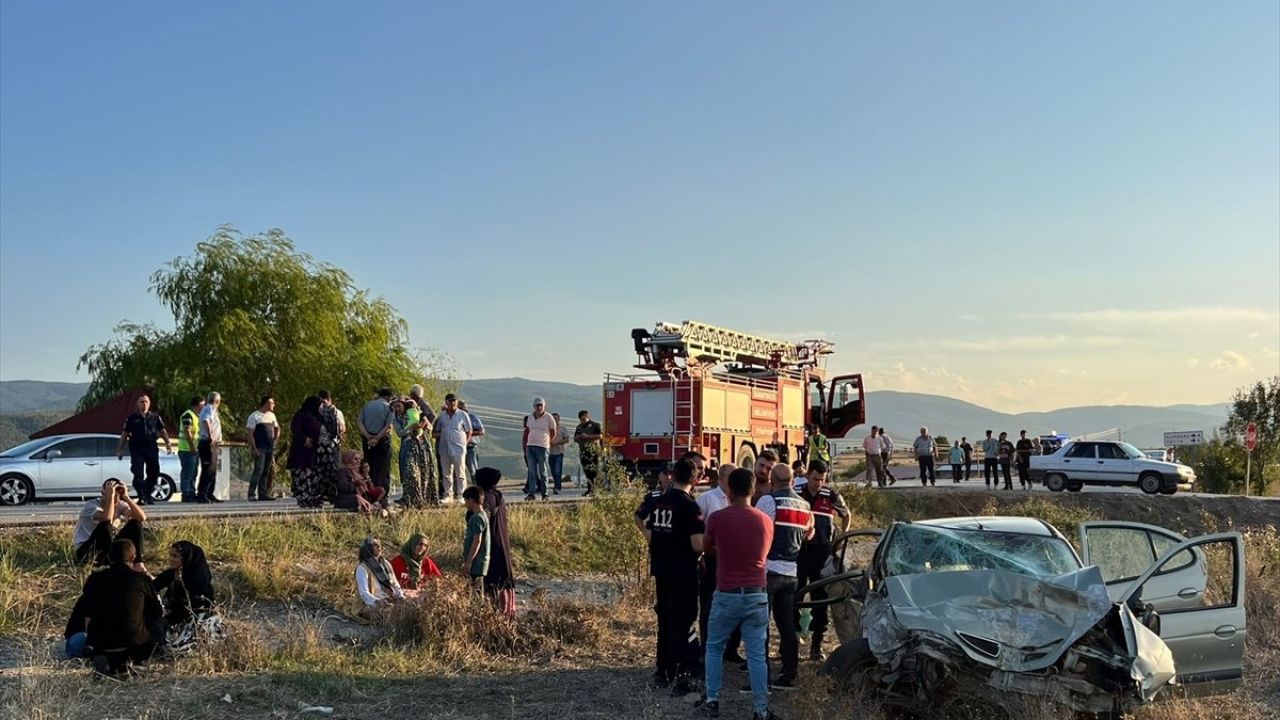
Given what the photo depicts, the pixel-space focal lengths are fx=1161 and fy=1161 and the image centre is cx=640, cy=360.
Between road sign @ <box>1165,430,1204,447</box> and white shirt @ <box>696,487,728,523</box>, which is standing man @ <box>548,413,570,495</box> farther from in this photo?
road sign @ <box>1165,430,1204,447</box>

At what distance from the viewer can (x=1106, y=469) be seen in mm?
29734

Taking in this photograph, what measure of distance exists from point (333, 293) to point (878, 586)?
96.7 feet

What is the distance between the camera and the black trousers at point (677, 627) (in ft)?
29.7

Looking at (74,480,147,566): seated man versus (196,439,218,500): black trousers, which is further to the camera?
(196,439,218,500): black trousers

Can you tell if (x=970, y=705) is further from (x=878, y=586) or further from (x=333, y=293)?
(x=333, y=293)

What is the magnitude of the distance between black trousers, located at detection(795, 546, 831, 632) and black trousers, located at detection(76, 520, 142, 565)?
5.91 m

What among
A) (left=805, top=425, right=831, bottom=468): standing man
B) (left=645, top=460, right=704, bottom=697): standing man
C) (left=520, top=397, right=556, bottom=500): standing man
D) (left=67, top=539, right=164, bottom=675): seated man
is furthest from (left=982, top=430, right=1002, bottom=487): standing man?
(left=67, top=539, right=164, bottom=675): seated man

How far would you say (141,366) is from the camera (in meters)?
33.4

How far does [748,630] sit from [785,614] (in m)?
1.07

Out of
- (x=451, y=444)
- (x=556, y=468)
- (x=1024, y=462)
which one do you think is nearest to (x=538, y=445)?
(x=556, y=468)

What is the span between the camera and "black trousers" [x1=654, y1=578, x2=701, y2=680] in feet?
29.7

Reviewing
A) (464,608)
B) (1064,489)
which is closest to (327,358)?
(1064,489)

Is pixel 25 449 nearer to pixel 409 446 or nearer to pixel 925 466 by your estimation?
pixel 409 446

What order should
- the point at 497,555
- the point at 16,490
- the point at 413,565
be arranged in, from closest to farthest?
the point at 497,555 < the point at 413,565 < the point at 16,490
